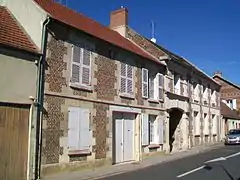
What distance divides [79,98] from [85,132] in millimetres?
1438

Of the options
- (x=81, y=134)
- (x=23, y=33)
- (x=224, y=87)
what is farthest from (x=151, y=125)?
(x=224, y=87)

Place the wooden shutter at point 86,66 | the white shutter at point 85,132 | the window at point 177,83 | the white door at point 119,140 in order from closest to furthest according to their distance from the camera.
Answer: the white shutter at point 85,132 → the wooden shutter at point 86,66 → the white door at point 119,140 → the window at point 177,83

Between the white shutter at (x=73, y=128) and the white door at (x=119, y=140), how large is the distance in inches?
130

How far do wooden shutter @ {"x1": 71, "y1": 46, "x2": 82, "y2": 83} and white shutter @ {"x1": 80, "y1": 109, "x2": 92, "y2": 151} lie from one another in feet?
4.50

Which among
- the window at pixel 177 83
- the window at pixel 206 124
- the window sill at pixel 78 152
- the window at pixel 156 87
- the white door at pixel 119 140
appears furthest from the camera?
the window at pixel 206 124

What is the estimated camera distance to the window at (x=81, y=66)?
14.1 m

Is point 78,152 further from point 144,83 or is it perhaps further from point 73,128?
point 144,83

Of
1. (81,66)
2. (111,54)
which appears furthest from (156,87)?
(81,66)

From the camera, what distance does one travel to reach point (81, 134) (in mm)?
14234

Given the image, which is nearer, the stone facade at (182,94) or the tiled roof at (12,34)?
the tiled roof at (12,34)

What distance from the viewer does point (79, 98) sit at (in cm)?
1427

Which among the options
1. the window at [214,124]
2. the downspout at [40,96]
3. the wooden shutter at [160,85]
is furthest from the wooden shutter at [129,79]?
the window at [214,124]

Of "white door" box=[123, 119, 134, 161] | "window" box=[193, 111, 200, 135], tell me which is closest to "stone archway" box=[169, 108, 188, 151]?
"window" box=[193, 111, 200, 135]

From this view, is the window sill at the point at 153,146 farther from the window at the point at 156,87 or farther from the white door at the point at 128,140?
the window at the point at 156,87
